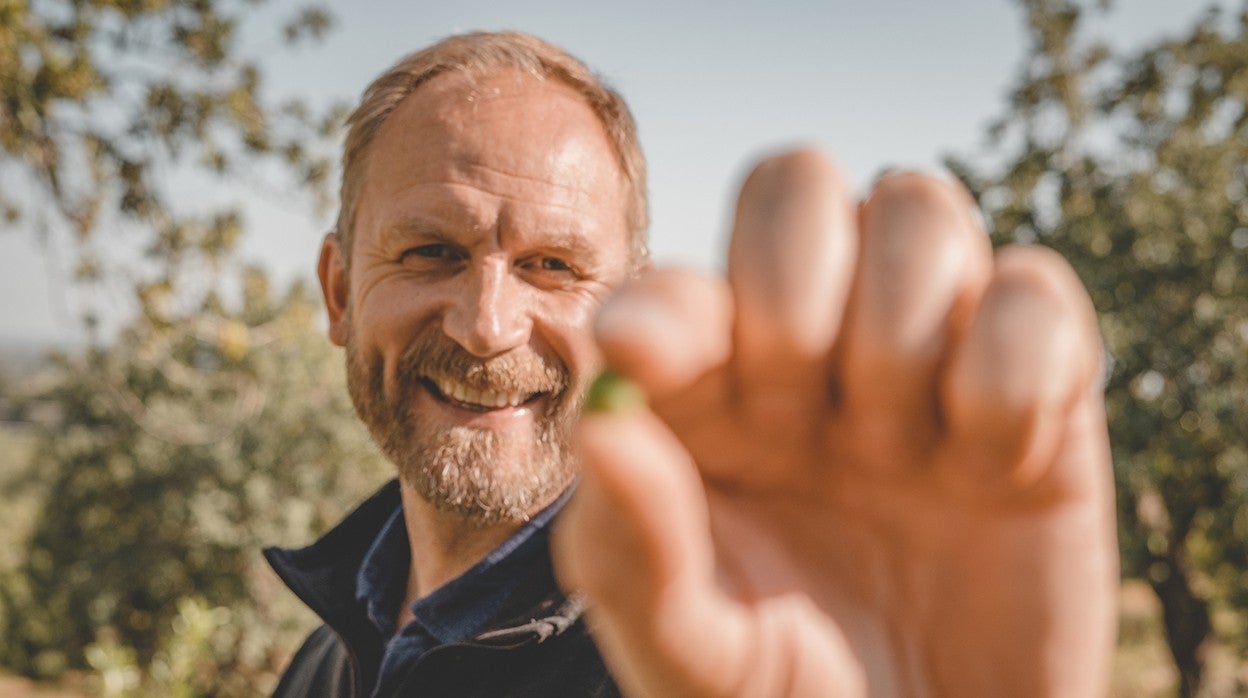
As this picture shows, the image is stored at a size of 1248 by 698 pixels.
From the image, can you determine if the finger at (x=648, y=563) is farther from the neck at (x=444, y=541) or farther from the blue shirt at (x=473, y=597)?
the neck at (x=444, y=541)

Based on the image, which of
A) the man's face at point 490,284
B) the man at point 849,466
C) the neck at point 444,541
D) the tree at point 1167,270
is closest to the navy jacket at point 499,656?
the neck at point 444,541

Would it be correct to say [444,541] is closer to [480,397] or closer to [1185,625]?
[480,397]

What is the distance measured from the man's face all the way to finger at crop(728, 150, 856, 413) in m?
1.21

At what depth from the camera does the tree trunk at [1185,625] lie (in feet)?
45.7

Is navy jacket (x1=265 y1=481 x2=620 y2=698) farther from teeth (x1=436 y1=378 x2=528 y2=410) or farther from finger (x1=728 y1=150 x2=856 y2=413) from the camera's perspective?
finger (x1=728 y1=150 x2=856 y2=413)

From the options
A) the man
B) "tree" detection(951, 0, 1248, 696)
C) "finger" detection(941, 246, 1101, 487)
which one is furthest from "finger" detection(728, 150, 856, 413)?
"tree" detection(951, 0, 1248, 696)

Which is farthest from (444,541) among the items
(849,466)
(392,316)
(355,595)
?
(849,466)

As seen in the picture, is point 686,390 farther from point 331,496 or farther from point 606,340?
point 331,496

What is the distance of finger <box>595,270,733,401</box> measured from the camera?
813 millimetres

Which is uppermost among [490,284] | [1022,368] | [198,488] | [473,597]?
[1022,368]

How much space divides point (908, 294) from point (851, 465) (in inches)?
9.3

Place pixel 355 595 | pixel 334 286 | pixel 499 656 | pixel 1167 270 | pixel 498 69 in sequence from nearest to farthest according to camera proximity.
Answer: pixel 499 656
pixel 498 69
pixel 355 595
pixel 334 286
pixel 1167 270

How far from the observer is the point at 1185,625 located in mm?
14094

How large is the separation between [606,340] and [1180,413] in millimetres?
14282
